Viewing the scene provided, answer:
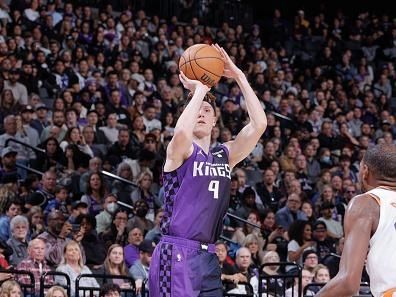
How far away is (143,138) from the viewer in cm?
1591

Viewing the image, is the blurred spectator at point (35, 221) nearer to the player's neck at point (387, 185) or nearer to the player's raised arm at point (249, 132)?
the player's raised arm at point (249, 132)

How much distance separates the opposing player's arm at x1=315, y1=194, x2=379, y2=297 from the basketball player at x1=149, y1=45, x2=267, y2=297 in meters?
1.80

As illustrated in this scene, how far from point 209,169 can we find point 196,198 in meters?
0.24

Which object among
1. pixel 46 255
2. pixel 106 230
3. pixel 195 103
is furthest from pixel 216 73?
pixel 106 230

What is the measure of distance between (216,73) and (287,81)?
1442 centimetres

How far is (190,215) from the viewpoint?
6.55 m

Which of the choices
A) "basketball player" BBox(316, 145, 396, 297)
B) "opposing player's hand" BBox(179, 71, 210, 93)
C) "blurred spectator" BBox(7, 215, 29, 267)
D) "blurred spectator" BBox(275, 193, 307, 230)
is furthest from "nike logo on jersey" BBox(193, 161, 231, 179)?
"blurred spectator" BBox(275, 193, 307, 230)

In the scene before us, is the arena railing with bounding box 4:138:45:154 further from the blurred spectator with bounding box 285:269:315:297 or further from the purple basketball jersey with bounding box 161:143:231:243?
the purple basketball jersey with bounding box 161:143:231:243

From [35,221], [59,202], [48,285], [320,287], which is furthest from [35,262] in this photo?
[320,287]

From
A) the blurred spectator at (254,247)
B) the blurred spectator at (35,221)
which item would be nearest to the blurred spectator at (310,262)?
the blurred spectator at (254,247)

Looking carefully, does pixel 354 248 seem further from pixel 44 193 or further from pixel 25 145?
pixel 25 145

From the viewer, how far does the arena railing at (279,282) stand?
10.7 meters

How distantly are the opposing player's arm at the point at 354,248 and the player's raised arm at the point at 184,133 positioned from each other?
1.82 meters

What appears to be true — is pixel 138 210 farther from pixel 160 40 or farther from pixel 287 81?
pixel 287 81
